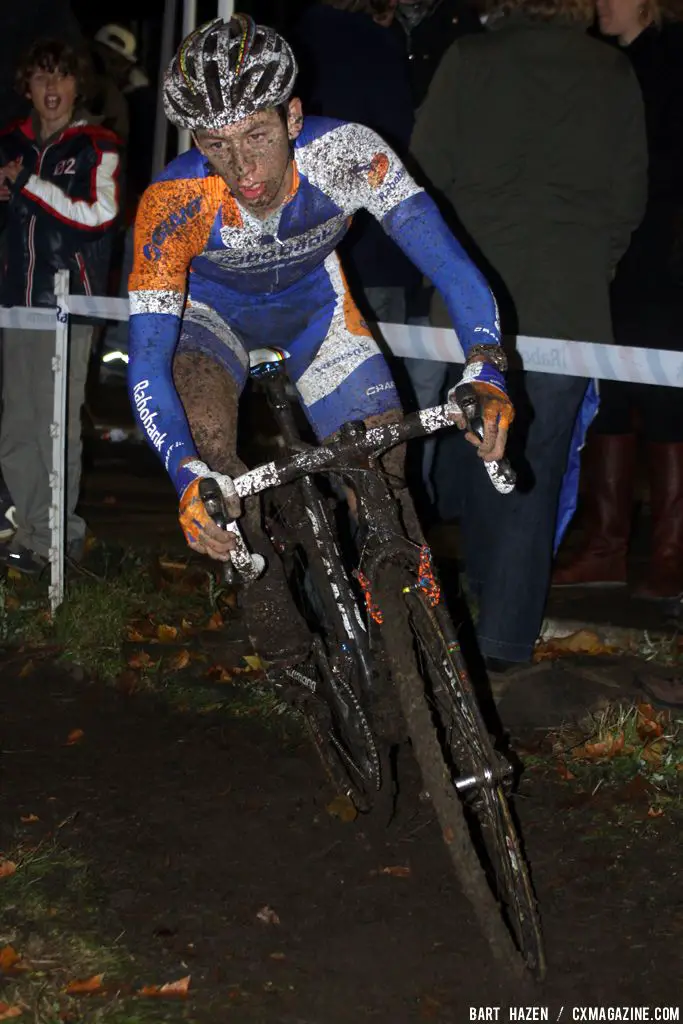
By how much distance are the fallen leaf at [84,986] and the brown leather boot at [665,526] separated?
429 centimetres

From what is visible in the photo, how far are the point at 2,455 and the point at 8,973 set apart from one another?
4266 mm

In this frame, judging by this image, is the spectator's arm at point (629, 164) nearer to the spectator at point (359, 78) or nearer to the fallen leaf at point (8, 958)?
the spectator at point (359, 78)

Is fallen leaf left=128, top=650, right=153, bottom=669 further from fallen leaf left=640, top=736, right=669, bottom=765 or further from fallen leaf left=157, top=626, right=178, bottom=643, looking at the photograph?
fallen leaf left=640, top=736, right=669, bottom=765

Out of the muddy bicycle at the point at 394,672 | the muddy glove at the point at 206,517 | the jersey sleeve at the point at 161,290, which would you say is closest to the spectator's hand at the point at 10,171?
the jersey sleeve at the point at 161,290

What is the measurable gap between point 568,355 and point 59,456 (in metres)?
2.58

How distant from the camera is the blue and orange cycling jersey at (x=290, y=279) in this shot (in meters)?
4.29

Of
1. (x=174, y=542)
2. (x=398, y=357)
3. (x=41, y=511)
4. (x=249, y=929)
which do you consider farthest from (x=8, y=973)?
(x=174, y=542)

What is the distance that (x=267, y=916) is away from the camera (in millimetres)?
4301

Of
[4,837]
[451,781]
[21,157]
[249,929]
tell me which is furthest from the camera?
[21,157]

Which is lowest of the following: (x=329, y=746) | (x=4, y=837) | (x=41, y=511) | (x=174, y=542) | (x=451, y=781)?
(x=174, y=542)

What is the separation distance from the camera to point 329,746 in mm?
4629

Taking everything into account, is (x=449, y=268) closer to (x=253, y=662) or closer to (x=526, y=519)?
(x=526, y=519)

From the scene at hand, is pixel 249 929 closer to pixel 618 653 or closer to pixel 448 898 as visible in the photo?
pixel 448 898

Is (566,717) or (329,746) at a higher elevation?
(329,746)
